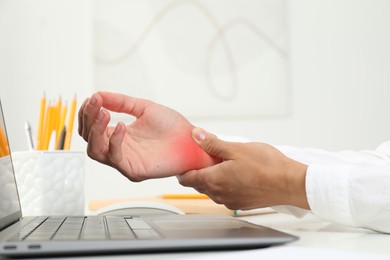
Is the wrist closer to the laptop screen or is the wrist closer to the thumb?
the thumb

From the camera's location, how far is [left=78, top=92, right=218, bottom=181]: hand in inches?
26.3

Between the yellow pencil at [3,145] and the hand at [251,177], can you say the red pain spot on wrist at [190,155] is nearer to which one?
the hand at [251,177]

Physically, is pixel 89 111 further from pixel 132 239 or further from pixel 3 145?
pixel 132 239

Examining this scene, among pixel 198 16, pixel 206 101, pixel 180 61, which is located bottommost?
pixel 206 101

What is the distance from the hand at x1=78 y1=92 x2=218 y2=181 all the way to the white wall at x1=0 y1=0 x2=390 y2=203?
1.25 m

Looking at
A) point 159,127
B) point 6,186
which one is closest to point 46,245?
point 6,186

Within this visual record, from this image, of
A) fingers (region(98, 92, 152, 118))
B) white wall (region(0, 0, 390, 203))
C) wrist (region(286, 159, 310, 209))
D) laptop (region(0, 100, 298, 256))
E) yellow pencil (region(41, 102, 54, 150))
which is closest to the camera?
laptop (region(0, 100, 298, 256))

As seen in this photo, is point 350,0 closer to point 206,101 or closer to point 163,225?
point 206,101

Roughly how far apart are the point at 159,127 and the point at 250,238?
0.37 meters

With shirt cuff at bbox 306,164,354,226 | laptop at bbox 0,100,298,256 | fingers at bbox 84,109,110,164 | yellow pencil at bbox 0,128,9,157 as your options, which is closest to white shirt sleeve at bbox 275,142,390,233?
shirt cuff at bbox 306,164,354,226

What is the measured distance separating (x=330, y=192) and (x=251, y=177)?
0.11 meters

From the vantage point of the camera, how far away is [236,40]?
6.69 feet

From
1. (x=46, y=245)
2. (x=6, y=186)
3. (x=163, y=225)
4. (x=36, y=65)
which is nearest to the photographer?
(x=46, y=245)

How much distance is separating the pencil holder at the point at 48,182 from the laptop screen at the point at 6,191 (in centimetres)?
9
